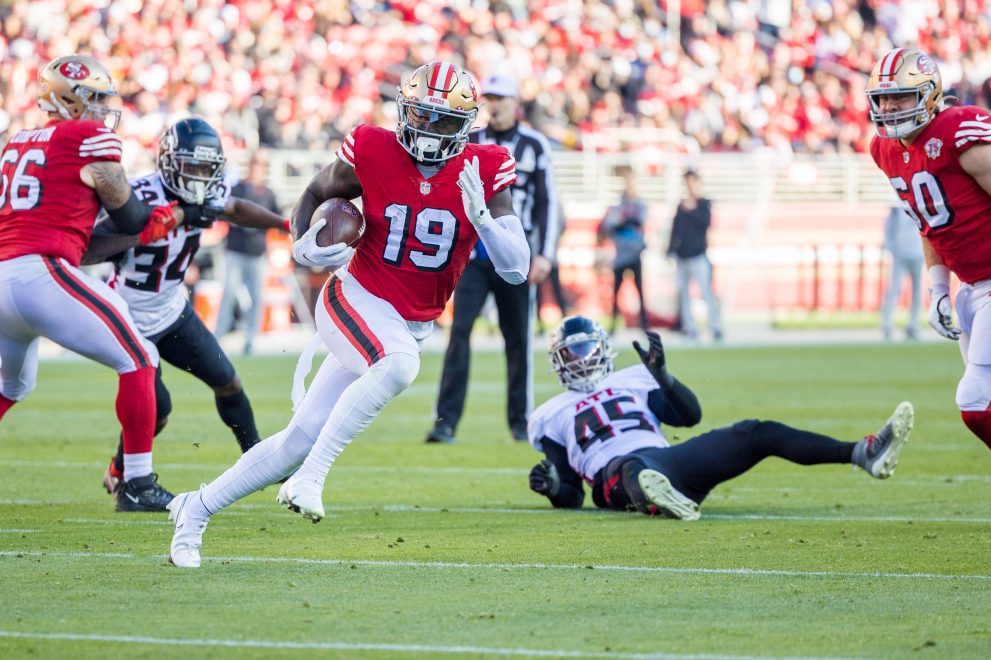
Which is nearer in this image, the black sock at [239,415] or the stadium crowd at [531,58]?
the black sock at [239,415]

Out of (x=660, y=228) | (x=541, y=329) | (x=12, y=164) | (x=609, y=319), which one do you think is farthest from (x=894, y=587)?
(x=660, y=228)

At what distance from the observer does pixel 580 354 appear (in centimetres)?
699

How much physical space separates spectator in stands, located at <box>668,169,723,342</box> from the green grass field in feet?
29.1

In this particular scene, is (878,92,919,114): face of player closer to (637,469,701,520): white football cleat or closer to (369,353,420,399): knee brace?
(637,469,701,520): white football cleat

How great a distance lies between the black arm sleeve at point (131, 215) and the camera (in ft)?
20.4

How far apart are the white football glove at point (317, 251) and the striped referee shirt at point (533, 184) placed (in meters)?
4.39

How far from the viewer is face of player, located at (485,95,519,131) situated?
31.5 ft

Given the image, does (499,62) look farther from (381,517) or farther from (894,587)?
(894,587)

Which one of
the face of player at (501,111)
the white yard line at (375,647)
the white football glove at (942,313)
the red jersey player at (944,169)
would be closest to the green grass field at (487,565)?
the white yard line at (375,647)

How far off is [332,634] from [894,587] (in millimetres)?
1824

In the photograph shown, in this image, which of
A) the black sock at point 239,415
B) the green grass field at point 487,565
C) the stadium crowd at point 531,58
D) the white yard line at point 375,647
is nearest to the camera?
the white yard line at point 375,647

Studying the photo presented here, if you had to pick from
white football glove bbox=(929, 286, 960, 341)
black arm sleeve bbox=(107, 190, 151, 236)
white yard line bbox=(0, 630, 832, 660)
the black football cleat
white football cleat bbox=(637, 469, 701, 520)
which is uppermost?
black arm sleeve bbox=(107, 190, 151, 236)

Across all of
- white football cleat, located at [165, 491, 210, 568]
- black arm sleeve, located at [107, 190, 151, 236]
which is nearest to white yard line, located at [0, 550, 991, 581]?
white football cleat, located at [165, 491, 210, 568]

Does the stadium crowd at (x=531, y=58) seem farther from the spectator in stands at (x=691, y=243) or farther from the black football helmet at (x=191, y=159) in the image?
the black football helmet at (x=191, y=159)
